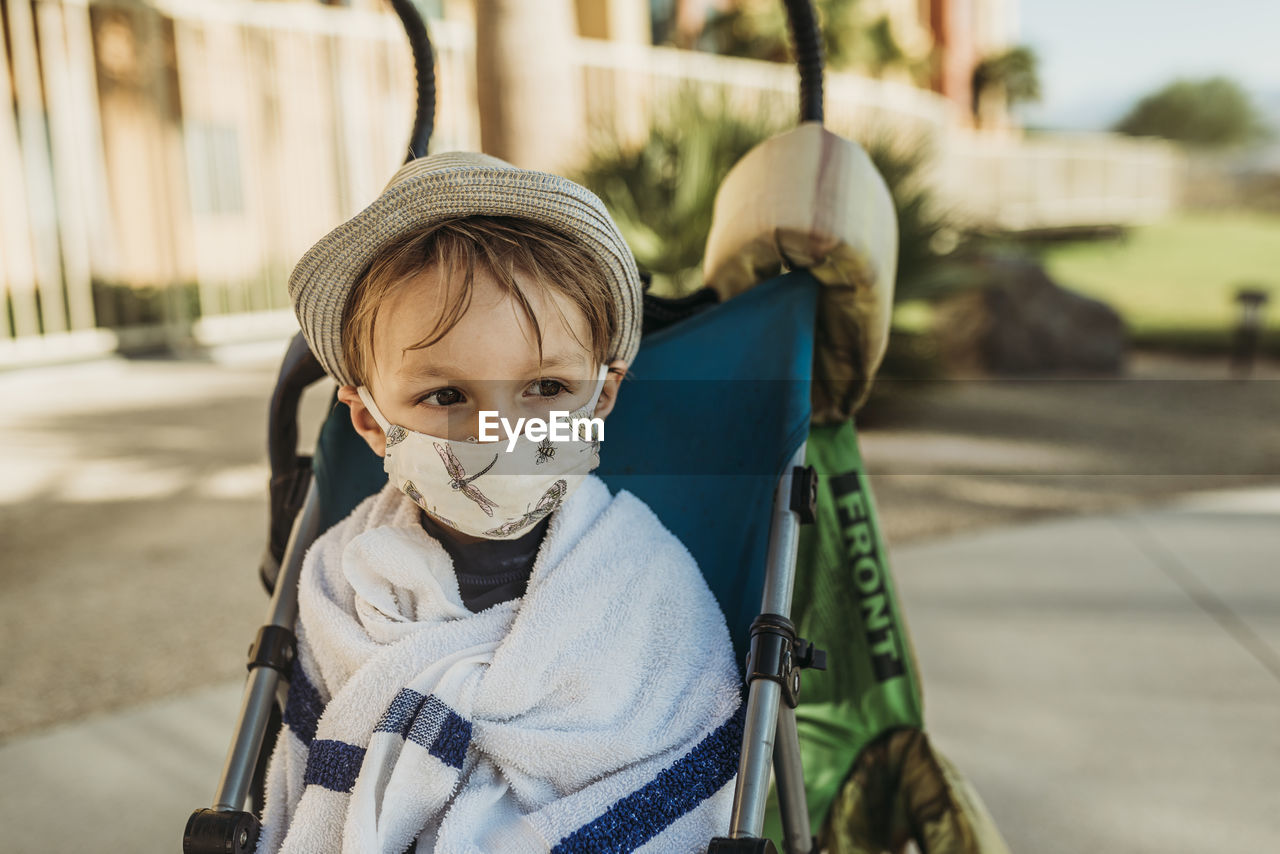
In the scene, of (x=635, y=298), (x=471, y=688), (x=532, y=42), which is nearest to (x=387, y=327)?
(x=635, y=298)

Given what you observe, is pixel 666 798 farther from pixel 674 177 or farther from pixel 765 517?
pixel 674 177

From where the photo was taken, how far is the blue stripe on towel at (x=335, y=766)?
128 cm

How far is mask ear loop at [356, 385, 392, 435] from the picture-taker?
133 centimetres

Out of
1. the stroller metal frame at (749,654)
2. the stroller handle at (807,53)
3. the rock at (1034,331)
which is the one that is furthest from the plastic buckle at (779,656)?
the rock at (1034,331)

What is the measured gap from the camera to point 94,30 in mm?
7742

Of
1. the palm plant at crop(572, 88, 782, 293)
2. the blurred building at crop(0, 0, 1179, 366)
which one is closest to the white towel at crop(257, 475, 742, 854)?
the palm plant at crop(572, 88, 782, 293)

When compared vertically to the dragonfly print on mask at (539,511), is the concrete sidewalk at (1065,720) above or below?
below

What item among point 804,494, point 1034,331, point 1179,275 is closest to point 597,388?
point 804,494

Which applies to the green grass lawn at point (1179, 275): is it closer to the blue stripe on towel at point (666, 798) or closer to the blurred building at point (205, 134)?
the blurred building at point (205, 134)

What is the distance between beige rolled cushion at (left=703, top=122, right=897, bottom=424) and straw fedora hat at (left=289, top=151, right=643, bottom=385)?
0.35m

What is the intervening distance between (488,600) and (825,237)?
74cm

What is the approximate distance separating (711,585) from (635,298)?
0.44 meters

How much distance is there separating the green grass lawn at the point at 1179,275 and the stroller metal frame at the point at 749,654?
28.4 feet

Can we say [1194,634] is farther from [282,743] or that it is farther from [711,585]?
[282,743]
